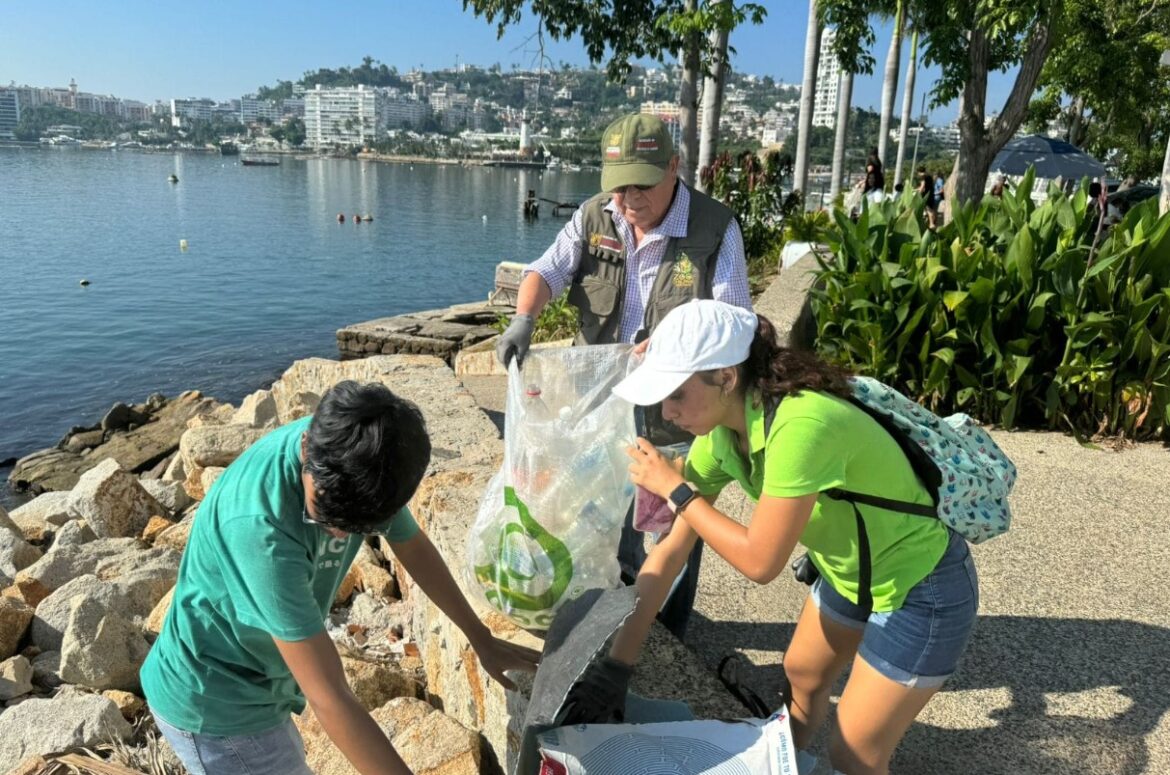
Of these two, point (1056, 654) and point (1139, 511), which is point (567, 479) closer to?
point (1056, 654)

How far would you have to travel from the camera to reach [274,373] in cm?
1648

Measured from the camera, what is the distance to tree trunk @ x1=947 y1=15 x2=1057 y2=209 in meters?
10.5

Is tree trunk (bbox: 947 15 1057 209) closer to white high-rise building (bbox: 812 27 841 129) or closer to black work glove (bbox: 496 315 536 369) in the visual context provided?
white high-rise building (bbox: 812 27 841 129)

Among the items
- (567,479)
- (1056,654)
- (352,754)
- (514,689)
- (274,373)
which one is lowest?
(274,373)

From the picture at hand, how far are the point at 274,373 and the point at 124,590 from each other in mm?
12696

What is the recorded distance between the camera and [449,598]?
7.46 ft

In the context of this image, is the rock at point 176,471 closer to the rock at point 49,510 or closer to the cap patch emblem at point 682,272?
the rock at point 49,510

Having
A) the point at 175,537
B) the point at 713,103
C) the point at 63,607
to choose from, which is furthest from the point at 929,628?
the point at 713,103

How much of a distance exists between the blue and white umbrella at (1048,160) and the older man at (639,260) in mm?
16419

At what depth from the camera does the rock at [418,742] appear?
8.40ft

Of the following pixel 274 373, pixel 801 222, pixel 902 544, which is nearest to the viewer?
pixel 902 544

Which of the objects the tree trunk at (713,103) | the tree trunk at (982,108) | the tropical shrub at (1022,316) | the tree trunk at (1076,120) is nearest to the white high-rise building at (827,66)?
the tree trunk at (713,103)

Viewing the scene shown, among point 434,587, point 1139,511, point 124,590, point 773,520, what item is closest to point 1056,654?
point 1139,511

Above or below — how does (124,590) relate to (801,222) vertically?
below
